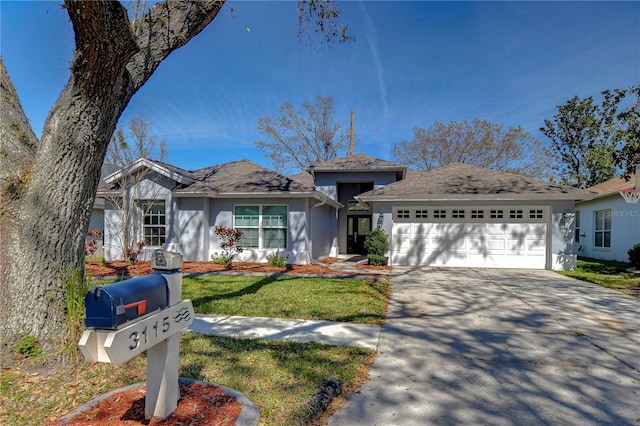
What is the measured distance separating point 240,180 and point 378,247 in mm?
5998

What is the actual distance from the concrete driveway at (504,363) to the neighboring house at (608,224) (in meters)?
9.91

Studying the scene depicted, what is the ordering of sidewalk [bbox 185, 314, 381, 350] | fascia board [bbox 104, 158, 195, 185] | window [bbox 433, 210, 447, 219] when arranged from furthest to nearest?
window [bbox 433, 210, 447, 219]
fascia board [bbox 104, 158, 195, 185]
sidewalk [bbox 185, 314, 381, 350]

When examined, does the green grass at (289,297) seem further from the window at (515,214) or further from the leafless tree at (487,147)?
the leafless tree at (487,147)

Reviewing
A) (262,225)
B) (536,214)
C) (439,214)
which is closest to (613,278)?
(536,214)

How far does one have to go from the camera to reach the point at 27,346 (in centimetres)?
313

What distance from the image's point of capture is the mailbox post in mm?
1925

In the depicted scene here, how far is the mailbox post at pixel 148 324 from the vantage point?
75.8 inches

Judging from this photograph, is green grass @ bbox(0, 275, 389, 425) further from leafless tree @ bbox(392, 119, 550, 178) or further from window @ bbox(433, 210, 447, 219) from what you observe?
leafless tree @ bbox(392, 119, 550, 178)

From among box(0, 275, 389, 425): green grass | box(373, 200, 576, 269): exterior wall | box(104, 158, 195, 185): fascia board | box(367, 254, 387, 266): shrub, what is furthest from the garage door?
box(104, 158, 195, 185): fascia board

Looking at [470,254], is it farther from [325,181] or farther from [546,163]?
[546,163]

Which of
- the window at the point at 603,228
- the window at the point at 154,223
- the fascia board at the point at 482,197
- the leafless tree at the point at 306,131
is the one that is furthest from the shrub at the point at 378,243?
the leafless tree at the point at 306,131

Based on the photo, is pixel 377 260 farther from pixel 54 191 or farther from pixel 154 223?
pixel 54 191

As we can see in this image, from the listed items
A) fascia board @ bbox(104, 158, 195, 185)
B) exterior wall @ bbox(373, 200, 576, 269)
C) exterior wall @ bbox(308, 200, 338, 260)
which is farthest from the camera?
exterior wall @ bbox(308, 200, 338, 260)

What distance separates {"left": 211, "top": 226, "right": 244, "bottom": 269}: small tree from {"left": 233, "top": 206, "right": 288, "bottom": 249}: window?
452 mm
